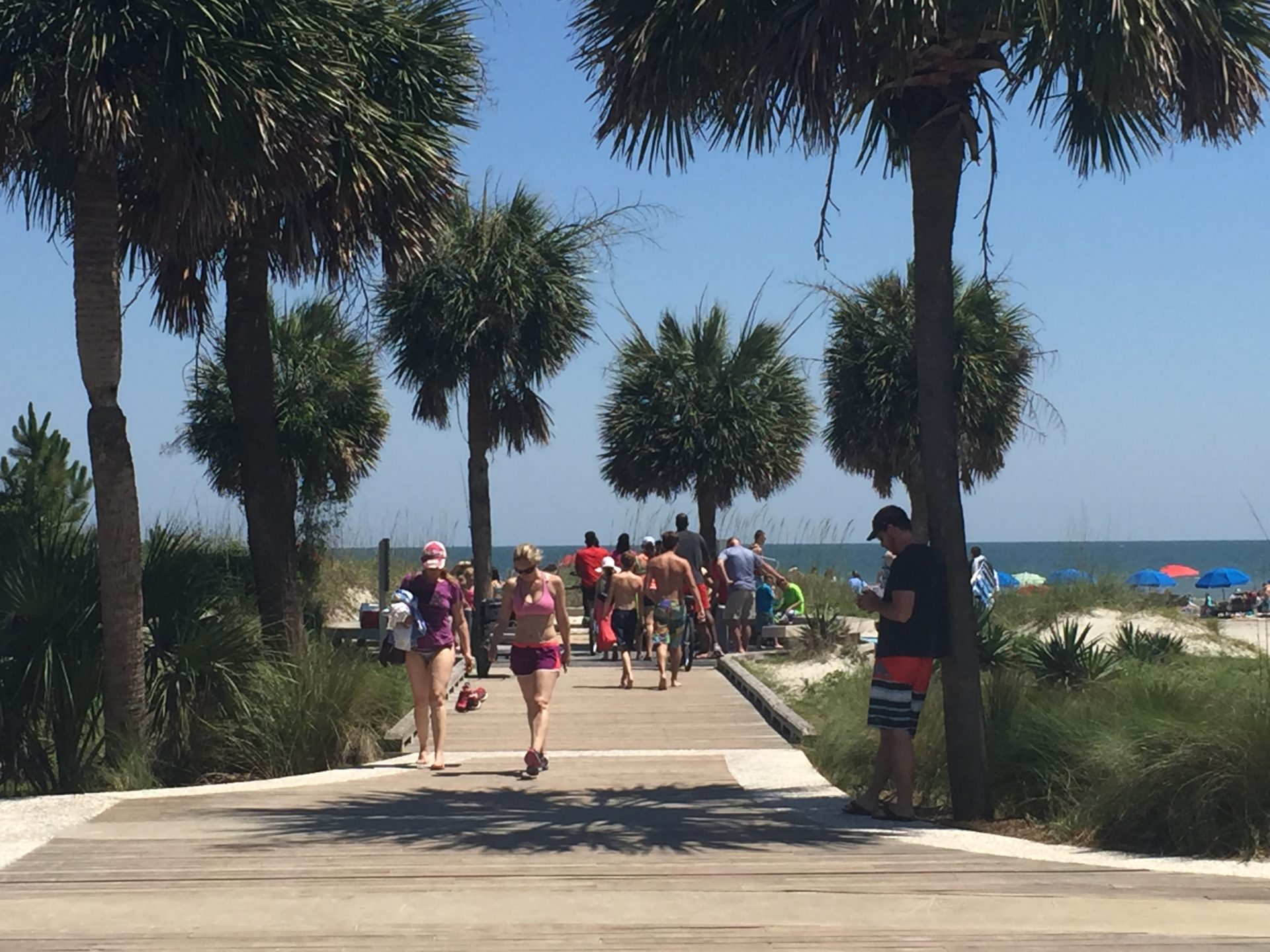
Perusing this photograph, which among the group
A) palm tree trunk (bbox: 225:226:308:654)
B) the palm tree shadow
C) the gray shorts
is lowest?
the palm tree shadow

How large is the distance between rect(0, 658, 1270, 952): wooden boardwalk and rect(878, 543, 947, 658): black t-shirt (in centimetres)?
112

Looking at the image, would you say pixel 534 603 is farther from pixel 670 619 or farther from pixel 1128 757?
pixel 670 619

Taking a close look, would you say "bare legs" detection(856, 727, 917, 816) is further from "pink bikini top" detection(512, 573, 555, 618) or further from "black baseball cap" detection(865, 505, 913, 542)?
"pink bikini top" detection(512, 573, 555, 618)

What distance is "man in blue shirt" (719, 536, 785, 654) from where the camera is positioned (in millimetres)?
22500

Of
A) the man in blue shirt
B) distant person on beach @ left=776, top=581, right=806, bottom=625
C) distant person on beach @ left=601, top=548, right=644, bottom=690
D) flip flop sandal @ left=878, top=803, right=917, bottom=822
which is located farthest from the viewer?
distant person on beach @ left=776, top=581, right=806, bottom=625

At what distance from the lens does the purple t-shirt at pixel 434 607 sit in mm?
12180

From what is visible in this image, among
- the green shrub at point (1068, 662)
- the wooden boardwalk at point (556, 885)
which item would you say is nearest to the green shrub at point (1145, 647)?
the green shrub at point (1068, 662)

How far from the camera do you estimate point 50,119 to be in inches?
454

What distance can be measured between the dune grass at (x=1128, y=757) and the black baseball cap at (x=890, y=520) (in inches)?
62.9

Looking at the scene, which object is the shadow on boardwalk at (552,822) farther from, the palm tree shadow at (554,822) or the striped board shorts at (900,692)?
the striped board shorts at (900,692)

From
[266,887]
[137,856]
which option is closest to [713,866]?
[266,887]

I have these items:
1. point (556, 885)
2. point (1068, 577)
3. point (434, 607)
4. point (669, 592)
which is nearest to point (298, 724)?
point (434, 607)

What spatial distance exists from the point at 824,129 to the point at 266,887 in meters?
5.63

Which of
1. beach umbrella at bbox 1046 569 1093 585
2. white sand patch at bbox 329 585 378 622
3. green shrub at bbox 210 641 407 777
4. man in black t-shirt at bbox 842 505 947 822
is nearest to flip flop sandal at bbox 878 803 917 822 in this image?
man in black t-shirt at bbox 842 505 947 822
